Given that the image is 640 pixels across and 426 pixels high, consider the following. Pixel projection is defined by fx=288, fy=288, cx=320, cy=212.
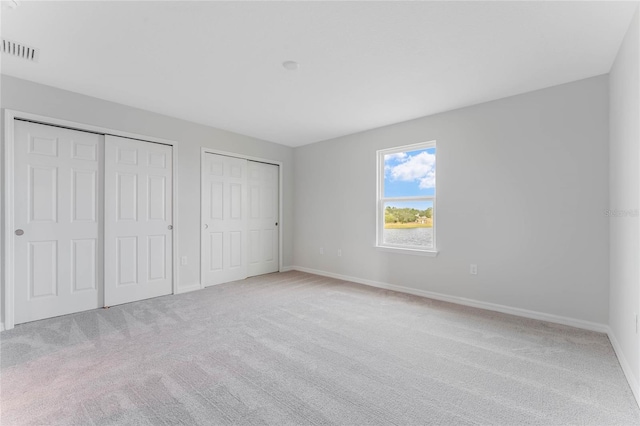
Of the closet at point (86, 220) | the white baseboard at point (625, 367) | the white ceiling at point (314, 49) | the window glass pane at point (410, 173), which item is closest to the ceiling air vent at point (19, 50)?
the white ceiling at point (314, 49)

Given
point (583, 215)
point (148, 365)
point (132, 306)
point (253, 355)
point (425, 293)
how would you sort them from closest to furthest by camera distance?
point (148, 365) → point (253, 355) → point (583, 215) → point (132, 306) → point (425, 293)

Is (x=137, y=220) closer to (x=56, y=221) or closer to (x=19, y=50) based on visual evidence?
(x=56, y=221)

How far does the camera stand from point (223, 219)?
466 cm

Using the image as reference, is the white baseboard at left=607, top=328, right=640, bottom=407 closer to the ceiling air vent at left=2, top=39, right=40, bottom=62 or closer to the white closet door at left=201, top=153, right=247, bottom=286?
the white closet door at left=201, top=153, right=247, bottom=286

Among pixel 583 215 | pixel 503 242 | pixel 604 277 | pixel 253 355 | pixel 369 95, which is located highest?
pixel 369 95

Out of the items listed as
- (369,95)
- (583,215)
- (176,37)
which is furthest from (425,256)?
(176,37)

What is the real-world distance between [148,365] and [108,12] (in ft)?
8.13

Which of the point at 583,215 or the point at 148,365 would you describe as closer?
the point at 148,365

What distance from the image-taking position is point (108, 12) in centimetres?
192

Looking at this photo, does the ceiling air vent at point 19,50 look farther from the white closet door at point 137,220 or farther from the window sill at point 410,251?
the window sill at point 410,251

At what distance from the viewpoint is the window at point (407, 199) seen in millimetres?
3959

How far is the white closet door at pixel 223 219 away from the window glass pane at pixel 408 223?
95.1 inches

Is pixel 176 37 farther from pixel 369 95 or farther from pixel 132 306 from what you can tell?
pixel 132 306

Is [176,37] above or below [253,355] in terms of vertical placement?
above
